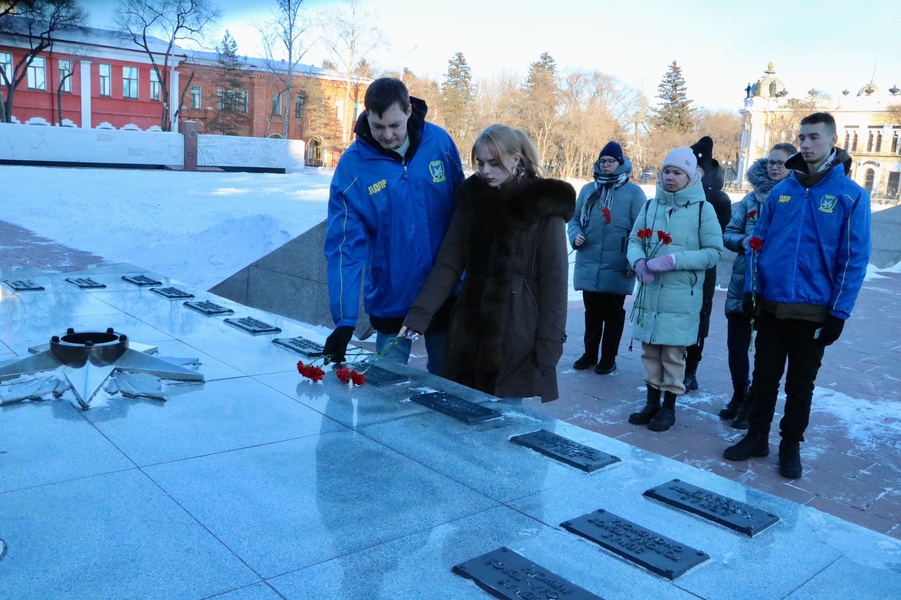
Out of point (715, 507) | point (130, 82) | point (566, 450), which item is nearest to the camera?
point (715, 507)

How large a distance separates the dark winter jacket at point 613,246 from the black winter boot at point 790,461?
6.73 ft

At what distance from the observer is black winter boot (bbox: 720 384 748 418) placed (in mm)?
5126

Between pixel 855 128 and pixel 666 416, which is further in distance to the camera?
pixel 855 128

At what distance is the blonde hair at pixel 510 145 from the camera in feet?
10.4

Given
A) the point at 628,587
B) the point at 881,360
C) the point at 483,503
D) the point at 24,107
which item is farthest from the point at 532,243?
the point at 24,107

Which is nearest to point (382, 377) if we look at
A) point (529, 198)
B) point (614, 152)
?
point (529, 198)

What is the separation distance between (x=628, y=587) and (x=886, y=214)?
17748 millimetres

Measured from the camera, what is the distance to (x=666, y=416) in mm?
4840

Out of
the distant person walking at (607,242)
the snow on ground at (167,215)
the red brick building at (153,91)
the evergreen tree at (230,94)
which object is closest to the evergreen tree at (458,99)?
the red brick building at (153,91)

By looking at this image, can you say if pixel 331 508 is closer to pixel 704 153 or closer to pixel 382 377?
pixel 382 377

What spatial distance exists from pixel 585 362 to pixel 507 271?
10.4ft

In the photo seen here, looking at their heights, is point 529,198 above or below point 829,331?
above

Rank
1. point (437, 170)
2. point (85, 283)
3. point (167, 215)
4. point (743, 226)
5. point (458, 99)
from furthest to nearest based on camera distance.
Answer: point (458, 99) < point (167, 215) < point (85, 283) < point (743, 226) < point (437, 170)

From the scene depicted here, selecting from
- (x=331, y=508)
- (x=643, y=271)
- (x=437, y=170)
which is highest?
(x=437, y=170)
